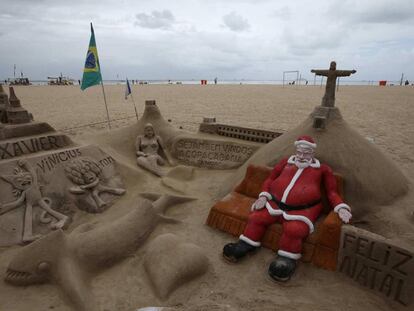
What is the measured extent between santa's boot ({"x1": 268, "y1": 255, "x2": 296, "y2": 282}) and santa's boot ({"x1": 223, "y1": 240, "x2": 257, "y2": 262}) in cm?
38

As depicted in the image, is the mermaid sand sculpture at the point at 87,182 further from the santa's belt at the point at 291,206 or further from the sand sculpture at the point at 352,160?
the santa's belt at the point at 291,206

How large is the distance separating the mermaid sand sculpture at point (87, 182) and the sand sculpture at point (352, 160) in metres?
2.69

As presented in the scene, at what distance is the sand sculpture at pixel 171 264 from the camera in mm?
3178

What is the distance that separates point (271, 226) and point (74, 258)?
2295 mm

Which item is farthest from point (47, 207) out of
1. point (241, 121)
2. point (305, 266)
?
point (241, 121)

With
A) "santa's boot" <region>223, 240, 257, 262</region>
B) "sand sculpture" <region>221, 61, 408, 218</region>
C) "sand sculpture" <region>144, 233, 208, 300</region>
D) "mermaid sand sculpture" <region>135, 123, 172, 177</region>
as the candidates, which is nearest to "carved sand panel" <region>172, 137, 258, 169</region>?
"mermaid sand sculpture" <region>135, 123, 172, 177</region>

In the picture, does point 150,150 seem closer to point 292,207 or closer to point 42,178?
point 42,178

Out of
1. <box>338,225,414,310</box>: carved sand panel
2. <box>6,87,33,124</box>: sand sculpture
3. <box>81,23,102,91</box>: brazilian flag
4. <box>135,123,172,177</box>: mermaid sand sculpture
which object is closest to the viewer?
<box>338,225,414,310</box>: carved sand panel

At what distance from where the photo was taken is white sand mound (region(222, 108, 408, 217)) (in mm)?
4129

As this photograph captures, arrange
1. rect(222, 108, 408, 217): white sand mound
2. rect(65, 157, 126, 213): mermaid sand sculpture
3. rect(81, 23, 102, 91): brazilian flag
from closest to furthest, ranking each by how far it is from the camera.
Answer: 1. rect(222, 108, 408, 217): white sand mound
2. rect(65, 157, 126, 213): mermaid sand sculpture
3. rect(81, 23, 102, 91): brazilian flag

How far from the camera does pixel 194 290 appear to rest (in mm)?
3219

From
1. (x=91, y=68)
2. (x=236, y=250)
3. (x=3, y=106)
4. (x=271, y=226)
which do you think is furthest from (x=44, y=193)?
(x=91, y=68)

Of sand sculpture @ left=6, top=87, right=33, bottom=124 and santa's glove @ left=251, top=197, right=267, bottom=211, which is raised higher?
sand sculpture @ left=6, top=87, right=33, bottom=124

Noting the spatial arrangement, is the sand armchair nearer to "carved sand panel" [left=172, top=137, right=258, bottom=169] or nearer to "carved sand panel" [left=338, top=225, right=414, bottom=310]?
Answer: "carved sand panel" [left=338, top=225, right=414, bottom=310]
